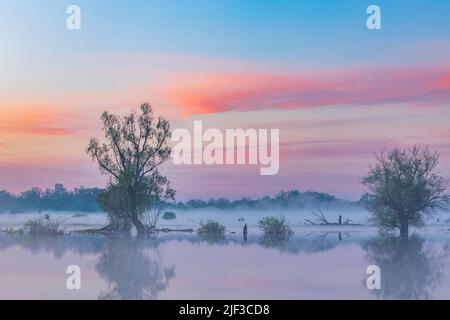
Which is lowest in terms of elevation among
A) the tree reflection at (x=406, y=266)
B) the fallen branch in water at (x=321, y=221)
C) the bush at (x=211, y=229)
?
the tree reflection at (x=406, y=266)

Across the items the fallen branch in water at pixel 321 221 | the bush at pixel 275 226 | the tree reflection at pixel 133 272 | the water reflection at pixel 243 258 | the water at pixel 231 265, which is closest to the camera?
the tree reflection at pixel 133 272

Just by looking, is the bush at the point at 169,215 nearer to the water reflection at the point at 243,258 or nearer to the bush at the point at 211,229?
the water reflection at the point at 243,258

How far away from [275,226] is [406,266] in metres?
5.83

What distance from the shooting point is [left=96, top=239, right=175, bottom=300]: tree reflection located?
45.5 feet

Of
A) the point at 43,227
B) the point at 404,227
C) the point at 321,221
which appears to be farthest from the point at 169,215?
the point at 404,227

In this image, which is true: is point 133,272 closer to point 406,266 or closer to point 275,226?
point 406,266

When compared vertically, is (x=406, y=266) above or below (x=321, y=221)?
below

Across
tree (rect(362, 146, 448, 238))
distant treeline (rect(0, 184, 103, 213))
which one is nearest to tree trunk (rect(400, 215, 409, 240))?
tree (rect(362, 146, 448, 238))

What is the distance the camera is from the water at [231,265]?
46.3 ft

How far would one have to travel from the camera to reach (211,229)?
72.4 feet

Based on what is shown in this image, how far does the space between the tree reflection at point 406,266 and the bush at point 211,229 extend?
4329 mm

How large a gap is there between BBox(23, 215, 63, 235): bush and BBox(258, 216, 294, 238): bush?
19.5ft

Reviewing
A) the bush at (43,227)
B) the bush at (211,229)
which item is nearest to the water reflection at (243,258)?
the bush at (211,229)

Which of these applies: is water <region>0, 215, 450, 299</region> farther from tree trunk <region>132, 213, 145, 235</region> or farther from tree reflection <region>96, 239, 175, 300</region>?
tree trunk <region>132, 213, 145, 235</region>
